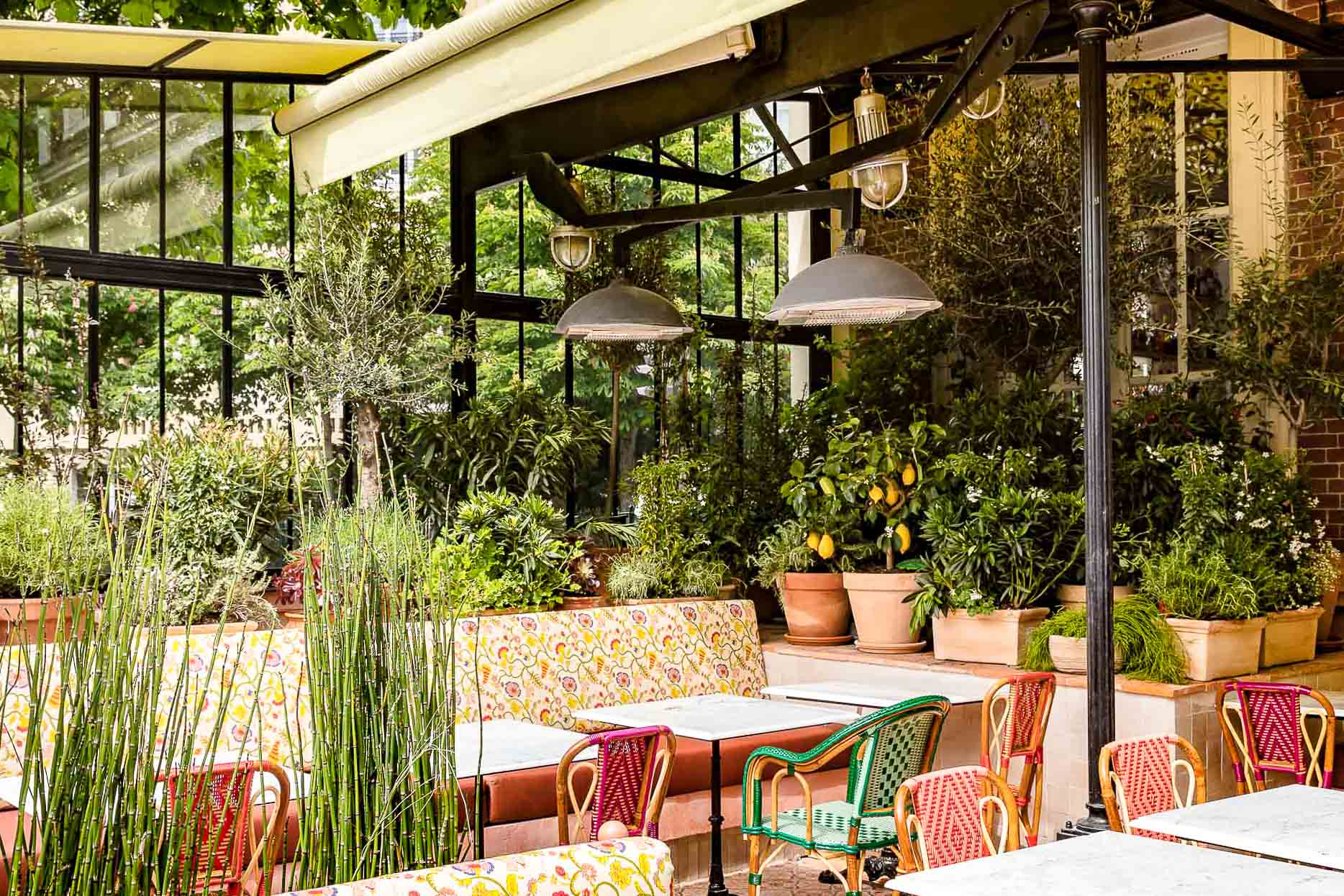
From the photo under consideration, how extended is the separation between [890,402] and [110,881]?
666 cm

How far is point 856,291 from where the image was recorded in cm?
495

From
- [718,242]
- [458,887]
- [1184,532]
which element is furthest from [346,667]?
[718,242]

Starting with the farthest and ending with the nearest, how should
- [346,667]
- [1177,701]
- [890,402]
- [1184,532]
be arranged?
[890,402] < [1184,532] < [1177,701] < [346,667]

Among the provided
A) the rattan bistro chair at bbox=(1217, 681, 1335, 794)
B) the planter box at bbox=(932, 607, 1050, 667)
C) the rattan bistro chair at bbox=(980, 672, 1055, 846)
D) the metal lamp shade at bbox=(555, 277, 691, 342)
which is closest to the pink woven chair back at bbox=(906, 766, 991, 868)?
the rattan bistro chair at bbox=(980, 672, 1055, 846)

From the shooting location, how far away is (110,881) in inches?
91.1

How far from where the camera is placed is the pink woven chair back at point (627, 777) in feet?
13.9

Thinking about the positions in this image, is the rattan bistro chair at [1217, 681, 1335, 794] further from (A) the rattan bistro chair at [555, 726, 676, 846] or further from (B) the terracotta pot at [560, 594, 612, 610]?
(B) the terracotta pot at [560, 594, 612, 610]

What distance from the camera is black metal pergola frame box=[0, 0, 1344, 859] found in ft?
15.2

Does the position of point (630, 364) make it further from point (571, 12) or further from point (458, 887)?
point (458, 887)

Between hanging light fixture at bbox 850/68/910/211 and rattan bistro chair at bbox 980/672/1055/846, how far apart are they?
1.86 m

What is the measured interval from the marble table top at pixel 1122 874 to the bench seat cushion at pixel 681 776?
6.57ft

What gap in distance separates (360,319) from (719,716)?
10.2ft

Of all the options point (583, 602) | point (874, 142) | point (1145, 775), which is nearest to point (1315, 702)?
point (1145, 775)

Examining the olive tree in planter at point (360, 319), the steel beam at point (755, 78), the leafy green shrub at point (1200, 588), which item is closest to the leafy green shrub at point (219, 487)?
the olive tree in planter at point (360, 319)
